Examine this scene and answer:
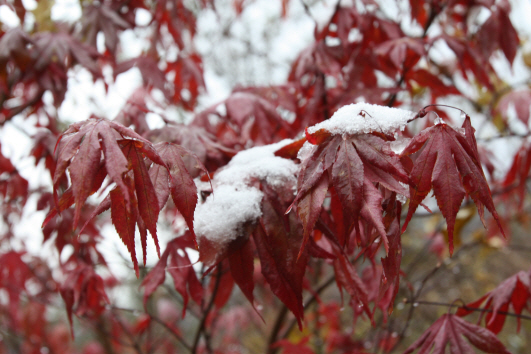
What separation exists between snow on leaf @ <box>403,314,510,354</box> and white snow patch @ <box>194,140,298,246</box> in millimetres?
403

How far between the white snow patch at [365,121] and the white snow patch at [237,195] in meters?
0.11

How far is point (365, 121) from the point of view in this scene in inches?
21.5

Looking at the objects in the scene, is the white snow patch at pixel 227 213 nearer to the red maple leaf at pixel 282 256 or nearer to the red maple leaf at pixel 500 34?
the red maple leaf at pixel 282 256

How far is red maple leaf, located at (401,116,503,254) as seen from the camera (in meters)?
0.47

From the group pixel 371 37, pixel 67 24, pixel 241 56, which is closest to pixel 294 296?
pixel 371 37

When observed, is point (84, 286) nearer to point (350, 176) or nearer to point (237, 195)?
point (237, 195)

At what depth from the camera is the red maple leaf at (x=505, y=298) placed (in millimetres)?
773

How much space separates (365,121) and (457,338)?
0.44 m

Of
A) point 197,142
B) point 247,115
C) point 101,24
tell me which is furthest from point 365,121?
point 101,24

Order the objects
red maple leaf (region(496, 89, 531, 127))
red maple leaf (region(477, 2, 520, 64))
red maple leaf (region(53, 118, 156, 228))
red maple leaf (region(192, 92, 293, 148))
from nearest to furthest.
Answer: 1. red maple leaf (region(53, 118, 156, 228))
2. red maple leaf (region(192, 92, 293, 148))
3. red maple leaf (region(477, 2, 520, 64))
4. red maple leaf (region(496, 89, 531, 127))

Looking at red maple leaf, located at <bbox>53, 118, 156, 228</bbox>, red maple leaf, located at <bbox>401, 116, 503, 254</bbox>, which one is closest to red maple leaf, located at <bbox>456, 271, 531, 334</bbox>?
red maple leaf, located at <bbox>401, 116, 503, 254</bbox>

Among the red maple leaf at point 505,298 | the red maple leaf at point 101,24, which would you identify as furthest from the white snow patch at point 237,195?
the red maple leaf at point 101,24

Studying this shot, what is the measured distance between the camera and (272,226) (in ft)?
1.86

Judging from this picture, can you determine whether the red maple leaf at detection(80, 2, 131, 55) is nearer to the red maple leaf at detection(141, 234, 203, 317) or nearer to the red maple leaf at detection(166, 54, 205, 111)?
the red maple leaf at detection(166, 54, 205, 111)
